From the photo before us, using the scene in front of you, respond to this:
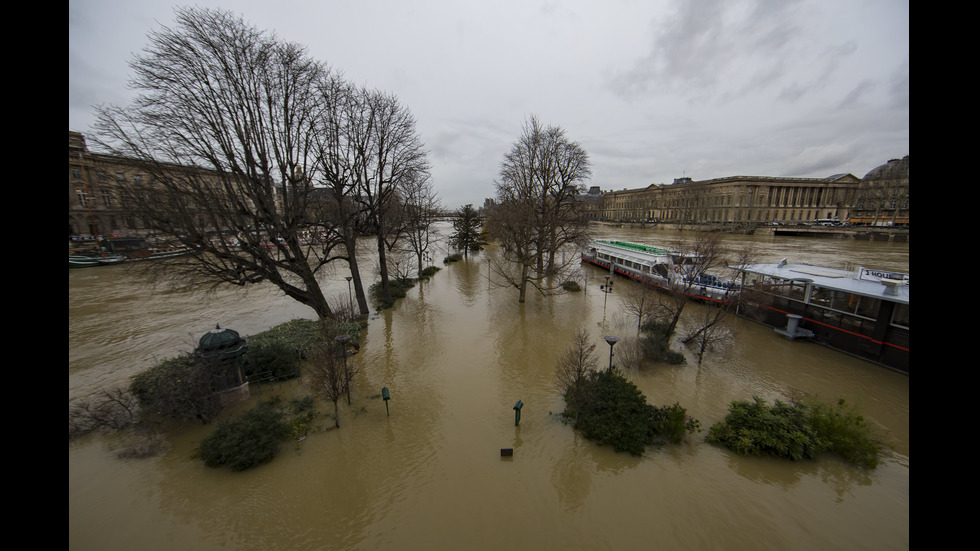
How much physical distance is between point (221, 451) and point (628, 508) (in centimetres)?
858

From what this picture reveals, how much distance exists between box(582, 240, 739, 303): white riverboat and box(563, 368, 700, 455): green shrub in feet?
21.5

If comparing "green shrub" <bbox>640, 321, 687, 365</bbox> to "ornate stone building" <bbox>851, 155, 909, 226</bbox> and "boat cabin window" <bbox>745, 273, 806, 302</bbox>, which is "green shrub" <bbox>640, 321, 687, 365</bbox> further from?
"ornate stone building" <bbox>851, 155, 909, 226</bbox>

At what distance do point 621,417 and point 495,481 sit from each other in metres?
3.45

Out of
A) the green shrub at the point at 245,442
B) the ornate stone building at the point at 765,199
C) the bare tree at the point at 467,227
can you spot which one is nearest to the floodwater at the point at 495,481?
the green shrub at the point at 245,442

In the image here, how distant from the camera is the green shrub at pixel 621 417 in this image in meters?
7.98

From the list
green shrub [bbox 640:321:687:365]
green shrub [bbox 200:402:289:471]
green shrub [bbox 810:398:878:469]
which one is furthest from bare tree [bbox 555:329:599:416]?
green shrub [bbox 200:402:289:471]

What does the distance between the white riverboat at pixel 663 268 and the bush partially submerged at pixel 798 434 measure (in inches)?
232

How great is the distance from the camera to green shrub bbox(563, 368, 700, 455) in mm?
7984
